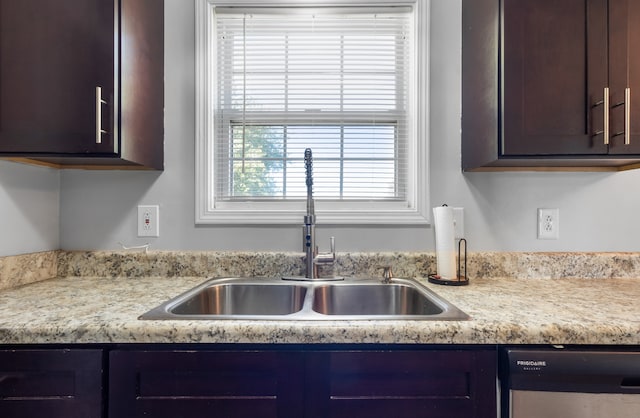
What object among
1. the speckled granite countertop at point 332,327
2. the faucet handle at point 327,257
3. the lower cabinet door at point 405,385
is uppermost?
the faucet handle at point 327,257

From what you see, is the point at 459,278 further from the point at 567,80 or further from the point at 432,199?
the point at 567,80

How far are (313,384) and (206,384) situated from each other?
252 millimetres

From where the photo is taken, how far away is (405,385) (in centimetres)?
84

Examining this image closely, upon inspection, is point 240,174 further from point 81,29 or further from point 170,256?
point 81,29

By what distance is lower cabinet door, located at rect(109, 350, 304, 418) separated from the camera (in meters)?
0.83

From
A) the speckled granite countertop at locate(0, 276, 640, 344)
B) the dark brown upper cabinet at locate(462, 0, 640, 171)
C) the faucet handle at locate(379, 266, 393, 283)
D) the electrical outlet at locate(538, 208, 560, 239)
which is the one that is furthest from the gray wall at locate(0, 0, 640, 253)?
the speckled granite countertop at locate(0, 276, 640, 344)

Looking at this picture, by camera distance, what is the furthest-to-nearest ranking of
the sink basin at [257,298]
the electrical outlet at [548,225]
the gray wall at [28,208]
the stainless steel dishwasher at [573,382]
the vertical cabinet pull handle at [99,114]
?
the electrical outlet at [548,225], the sink basin at [257,298], the gray wall at [28,208], the vertical cabinet pull handle at [99,114], the stainless steel dishwasher at [573,382]

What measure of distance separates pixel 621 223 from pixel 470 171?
673mm

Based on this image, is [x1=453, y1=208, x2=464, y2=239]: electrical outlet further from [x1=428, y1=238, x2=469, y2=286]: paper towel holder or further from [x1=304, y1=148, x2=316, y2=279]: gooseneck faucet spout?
[x1=304, y1=148, x2=316, y2=279]: gooseneck faucet spout

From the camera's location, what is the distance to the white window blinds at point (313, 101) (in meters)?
1.57

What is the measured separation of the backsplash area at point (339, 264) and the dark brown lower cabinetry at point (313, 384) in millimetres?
623

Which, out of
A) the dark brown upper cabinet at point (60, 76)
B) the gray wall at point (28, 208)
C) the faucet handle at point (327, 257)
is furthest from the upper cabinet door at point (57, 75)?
the faucet handle at point (327, 257)

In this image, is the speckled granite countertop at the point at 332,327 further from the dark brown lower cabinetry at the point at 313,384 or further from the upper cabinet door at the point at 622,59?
the upper cabinet door at the point at 622,59

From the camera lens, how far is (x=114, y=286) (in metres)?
1.27
